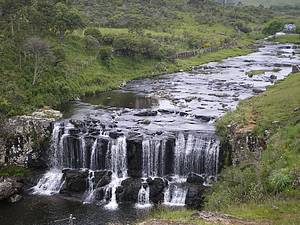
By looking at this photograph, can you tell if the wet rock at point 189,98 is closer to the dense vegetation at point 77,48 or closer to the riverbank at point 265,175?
the dense vegetation at point 77,48

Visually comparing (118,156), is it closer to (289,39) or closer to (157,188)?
(157,188)

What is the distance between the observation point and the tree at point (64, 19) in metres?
75.7

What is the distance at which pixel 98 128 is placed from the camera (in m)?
49.2

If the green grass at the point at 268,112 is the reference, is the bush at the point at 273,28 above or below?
below

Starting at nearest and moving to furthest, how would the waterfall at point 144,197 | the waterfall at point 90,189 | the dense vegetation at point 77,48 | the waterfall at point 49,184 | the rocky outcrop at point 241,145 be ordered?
the rocky outcrop at point 241,145 → the waterfall at point 144,197 → the waterfall at point 90,189 → the waterfall at point 49,184 → the dense vegetation at point 77,48

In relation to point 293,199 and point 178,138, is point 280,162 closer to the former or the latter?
point 293,199

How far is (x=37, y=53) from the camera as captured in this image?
63.4m

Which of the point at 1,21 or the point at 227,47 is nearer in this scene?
the point at 1,21

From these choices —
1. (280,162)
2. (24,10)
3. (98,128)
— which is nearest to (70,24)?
(24,10)

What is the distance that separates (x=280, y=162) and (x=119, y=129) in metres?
22.8

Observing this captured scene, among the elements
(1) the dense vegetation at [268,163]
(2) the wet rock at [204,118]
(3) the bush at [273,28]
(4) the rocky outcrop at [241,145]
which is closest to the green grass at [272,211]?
(1) the dense vegetation at [268,163]

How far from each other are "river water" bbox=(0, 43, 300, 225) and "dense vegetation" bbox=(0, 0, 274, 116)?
17.6ft

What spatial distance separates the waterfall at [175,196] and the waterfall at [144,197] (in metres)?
1.46

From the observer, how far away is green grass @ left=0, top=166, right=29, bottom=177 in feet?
148
